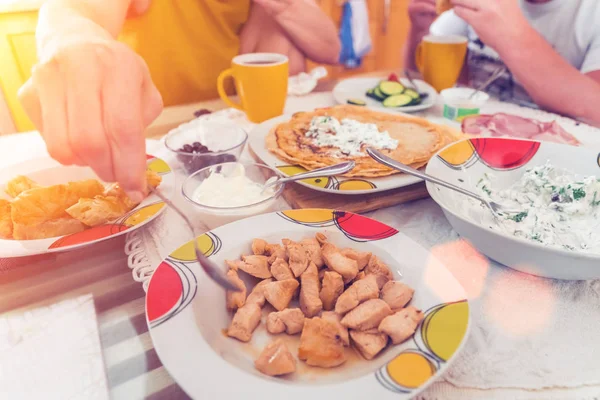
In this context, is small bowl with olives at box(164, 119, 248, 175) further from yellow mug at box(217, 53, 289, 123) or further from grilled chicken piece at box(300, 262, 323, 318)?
grilled chicken piece at box(300, 262, 323, 318)

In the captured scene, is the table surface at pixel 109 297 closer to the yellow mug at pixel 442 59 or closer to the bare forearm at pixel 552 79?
the yellow mug at pixel 442 59

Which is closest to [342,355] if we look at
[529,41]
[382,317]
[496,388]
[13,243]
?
[382,317]

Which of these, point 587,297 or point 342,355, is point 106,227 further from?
point 587,297

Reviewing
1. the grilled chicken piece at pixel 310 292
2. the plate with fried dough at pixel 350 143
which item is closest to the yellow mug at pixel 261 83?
the plate with fried dough at pixel 350 143

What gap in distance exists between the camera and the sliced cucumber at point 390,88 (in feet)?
4.23

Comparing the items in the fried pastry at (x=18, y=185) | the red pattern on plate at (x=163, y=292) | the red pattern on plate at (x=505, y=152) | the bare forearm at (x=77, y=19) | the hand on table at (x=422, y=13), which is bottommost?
the red pattern on plate at (x=163, y=292)

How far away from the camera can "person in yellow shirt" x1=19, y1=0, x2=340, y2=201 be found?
Answer: 0.61m

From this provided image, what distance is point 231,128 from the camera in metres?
1.05

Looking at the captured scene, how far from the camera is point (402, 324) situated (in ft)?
1.66

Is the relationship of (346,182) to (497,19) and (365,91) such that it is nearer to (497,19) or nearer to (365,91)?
(365,91)

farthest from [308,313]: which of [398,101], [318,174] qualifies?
[398,101]

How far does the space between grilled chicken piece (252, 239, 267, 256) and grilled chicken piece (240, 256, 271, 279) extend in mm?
20

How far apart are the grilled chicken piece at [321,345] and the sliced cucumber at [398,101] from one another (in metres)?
0.88

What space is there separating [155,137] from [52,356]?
0.70 m
